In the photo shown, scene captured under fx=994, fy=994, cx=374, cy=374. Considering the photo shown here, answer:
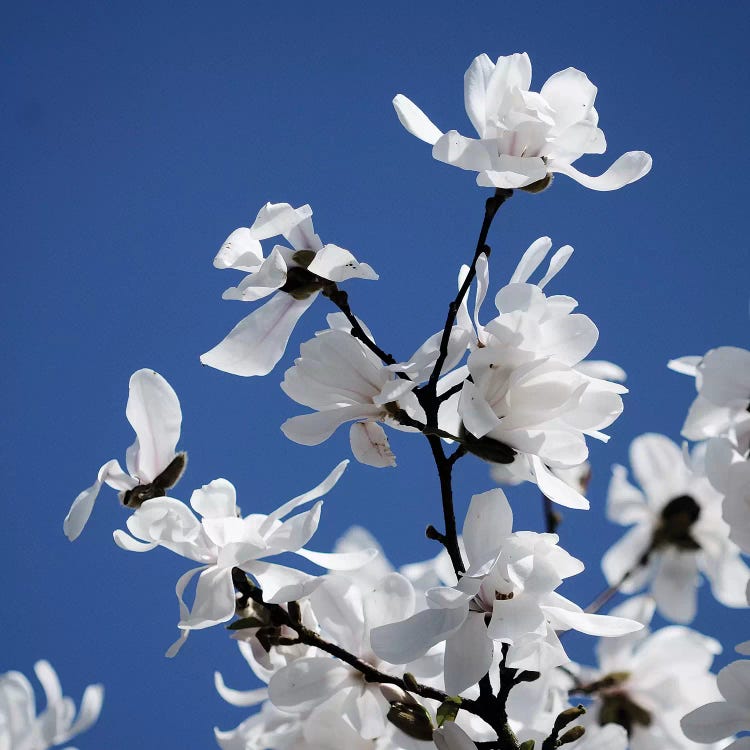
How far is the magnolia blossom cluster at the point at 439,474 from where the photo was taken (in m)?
0.55

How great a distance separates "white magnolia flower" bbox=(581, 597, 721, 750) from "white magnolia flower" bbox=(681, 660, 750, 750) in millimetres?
407

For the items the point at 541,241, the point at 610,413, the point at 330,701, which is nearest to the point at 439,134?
the point at 541,241

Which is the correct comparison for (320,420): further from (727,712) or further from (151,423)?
(727,712)

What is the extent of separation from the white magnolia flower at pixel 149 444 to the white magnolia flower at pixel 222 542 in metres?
0.05

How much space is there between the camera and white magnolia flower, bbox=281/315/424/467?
0.56m

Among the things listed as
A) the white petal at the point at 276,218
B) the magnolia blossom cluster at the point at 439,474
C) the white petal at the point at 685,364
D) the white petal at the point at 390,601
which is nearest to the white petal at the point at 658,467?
the white petal at the point at 685,364

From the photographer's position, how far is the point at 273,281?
1.91 feet

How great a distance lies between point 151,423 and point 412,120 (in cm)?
24

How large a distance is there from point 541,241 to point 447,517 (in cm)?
17

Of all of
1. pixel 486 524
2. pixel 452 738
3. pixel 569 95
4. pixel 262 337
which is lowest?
pixel 452 738

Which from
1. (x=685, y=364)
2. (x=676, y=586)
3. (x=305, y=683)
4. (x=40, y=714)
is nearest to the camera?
(x=305, y=683)

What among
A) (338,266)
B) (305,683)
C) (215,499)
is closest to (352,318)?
(338,266)

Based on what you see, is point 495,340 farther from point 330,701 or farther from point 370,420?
point 330,701

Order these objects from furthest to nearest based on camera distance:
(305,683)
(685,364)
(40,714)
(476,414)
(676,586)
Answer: (676,586)
(40,714)
(685,364)
(305,683)
(476,414)
